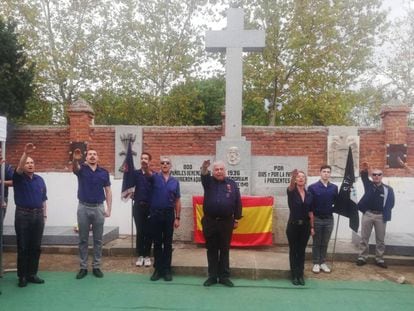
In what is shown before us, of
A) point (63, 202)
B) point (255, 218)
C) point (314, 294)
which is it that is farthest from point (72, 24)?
point (314, 294)

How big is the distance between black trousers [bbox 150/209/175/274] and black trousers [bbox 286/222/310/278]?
1.70m

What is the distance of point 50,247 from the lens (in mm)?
7602

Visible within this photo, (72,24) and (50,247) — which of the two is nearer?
(50,247)

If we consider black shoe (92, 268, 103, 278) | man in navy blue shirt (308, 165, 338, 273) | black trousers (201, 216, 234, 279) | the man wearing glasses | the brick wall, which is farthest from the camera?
the brick wall

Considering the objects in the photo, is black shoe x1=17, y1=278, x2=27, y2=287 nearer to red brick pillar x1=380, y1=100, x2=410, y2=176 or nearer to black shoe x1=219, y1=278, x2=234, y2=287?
black shoe x1=219, y1=278, x2=234, y2=287

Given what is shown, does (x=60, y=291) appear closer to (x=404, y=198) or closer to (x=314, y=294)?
(x=314, y=294)

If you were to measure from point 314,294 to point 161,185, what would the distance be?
8.27 ft

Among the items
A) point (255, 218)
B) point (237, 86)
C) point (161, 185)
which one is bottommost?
point (255, 218)

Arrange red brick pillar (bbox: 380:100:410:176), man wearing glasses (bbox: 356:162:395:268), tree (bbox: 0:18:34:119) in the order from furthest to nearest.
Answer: red brick pillar (bbox: 380:100:410:176), tree (bbox: 0:18:34:119), man wearing glasses (bbox: 356:162:395:268)

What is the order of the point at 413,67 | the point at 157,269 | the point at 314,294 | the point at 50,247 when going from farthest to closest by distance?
the point at 413,67 < the point at 50,247 < the point at 157,269 < the point at 314,294

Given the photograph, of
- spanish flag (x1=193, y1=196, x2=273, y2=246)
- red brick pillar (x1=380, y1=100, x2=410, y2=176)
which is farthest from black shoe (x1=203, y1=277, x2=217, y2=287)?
red brick pillar (x1=380, y1=100, x2=410, y2=176)

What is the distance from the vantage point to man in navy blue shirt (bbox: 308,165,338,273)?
6457mm

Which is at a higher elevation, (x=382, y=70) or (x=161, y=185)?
(x=382, y=70)

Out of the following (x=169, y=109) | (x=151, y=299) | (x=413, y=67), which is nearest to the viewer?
(x=151, y=299)
